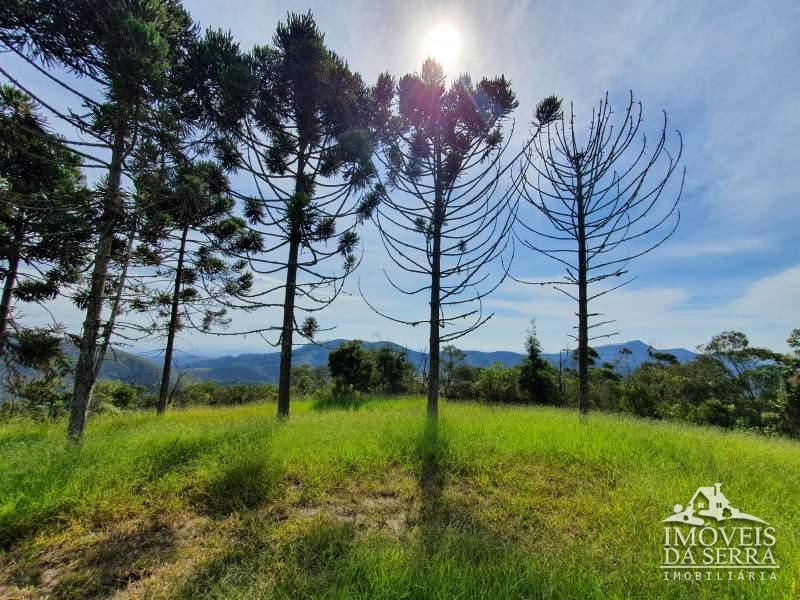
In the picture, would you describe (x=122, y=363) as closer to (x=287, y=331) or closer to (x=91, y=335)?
(x=91, y=335)

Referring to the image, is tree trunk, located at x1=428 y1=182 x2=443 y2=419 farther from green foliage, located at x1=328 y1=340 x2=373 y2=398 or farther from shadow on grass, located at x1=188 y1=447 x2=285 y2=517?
green foliage, located at x1=328 y1=340 x2=373 y2=398

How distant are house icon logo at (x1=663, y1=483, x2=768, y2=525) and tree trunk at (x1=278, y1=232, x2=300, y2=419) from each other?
6.99m

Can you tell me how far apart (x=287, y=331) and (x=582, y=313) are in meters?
7.09

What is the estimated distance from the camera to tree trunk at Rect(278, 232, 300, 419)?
24.4 ft

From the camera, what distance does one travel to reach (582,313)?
7129 millimetres

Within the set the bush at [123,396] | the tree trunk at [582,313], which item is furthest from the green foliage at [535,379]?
the bush at [123,396]

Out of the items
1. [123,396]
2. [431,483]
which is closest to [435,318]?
[431,483]

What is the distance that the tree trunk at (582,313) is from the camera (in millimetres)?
7023

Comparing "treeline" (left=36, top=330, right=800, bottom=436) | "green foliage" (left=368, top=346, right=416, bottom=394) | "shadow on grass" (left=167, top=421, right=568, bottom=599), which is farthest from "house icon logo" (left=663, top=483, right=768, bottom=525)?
"green foliage" (left=368, top=346, right=416, bottom=394)

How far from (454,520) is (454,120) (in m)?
7.23

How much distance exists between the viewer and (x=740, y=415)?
23.1 m

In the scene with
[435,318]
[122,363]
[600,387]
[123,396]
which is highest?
[435,318]

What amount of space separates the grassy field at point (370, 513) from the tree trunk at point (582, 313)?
195cm

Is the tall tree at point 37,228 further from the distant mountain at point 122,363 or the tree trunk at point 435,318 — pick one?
the tree trunk at point 435,318
